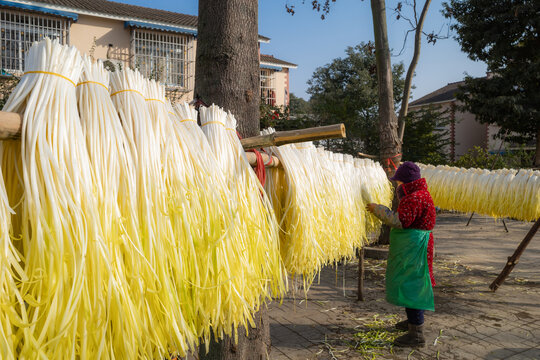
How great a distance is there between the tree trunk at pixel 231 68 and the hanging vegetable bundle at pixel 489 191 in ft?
18.0

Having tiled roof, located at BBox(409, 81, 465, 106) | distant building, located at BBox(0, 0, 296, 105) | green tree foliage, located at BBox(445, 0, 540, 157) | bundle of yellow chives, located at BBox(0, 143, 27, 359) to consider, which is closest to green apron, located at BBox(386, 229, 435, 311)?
bundle of yellow chives, located at BBox(0, 143, 27, 359)

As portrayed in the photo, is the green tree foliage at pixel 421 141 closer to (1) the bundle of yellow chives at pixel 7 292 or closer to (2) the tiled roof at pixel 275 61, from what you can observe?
(2) the tiled roof at pixel 275 61

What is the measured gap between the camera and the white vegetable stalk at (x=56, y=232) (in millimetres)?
736

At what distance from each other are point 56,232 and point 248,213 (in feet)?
2.14

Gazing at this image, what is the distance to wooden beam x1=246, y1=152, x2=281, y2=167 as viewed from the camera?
5.01 ft

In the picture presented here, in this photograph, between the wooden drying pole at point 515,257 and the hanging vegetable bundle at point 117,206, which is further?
the wooden drying pole at point 515,257

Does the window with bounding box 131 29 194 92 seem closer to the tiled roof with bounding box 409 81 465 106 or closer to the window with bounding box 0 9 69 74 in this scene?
the window with bounding box 0 9 69 74

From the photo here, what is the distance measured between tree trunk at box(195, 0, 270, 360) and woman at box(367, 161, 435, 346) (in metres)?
1.88

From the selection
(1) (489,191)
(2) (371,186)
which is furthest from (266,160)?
(1) (489,191)

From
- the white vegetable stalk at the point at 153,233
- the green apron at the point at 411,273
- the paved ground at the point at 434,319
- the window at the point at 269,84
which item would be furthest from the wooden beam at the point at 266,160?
the window at the point at 269,84

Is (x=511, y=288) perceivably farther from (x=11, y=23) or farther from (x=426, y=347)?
(x=11, y=23)

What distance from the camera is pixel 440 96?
28.3 m

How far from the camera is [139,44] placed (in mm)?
13953

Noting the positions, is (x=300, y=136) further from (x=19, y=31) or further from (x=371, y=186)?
(x=19, y=31)
